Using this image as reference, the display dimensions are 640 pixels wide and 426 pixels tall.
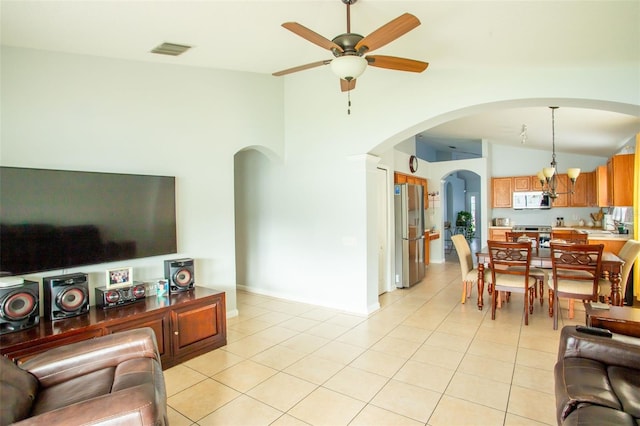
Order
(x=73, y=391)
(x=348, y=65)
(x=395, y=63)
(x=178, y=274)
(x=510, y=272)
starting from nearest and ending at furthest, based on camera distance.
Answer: (x=73, y=391), (x=348, y=65), (x=395, y=63), (x=178, y=274), (x=510, y=272)

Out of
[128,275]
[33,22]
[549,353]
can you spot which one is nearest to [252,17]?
[33,22]

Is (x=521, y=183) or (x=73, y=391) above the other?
(x=521, y=183)

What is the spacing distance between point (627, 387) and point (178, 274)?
3.66 meters

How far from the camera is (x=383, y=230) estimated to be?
18.9 ft

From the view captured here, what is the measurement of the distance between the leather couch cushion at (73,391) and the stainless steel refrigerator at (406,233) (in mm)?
4671

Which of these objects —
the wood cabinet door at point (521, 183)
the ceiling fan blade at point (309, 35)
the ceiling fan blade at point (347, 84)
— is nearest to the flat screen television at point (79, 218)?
the ceiling fan blade at point (347, 84)

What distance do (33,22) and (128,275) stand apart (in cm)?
220

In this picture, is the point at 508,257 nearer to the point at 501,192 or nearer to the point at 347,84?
the point at 347,84

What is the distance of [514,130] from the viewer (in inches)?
258

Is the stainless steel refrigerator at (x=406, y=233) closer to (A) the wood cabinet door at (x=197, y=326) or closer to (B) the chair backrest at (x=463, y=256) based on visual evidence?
(B) the chair backrest at (x=463, y=256)

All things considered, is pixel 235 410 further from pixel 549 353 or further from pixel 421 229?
pixel 421 229

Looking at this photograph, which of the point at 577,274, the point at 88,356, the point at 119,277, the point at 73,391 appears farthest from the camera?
the point at 577,274

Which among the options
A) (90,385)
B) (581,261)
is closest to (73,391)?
(90,385)

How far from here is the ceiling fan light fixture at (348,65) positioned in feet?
7.72
